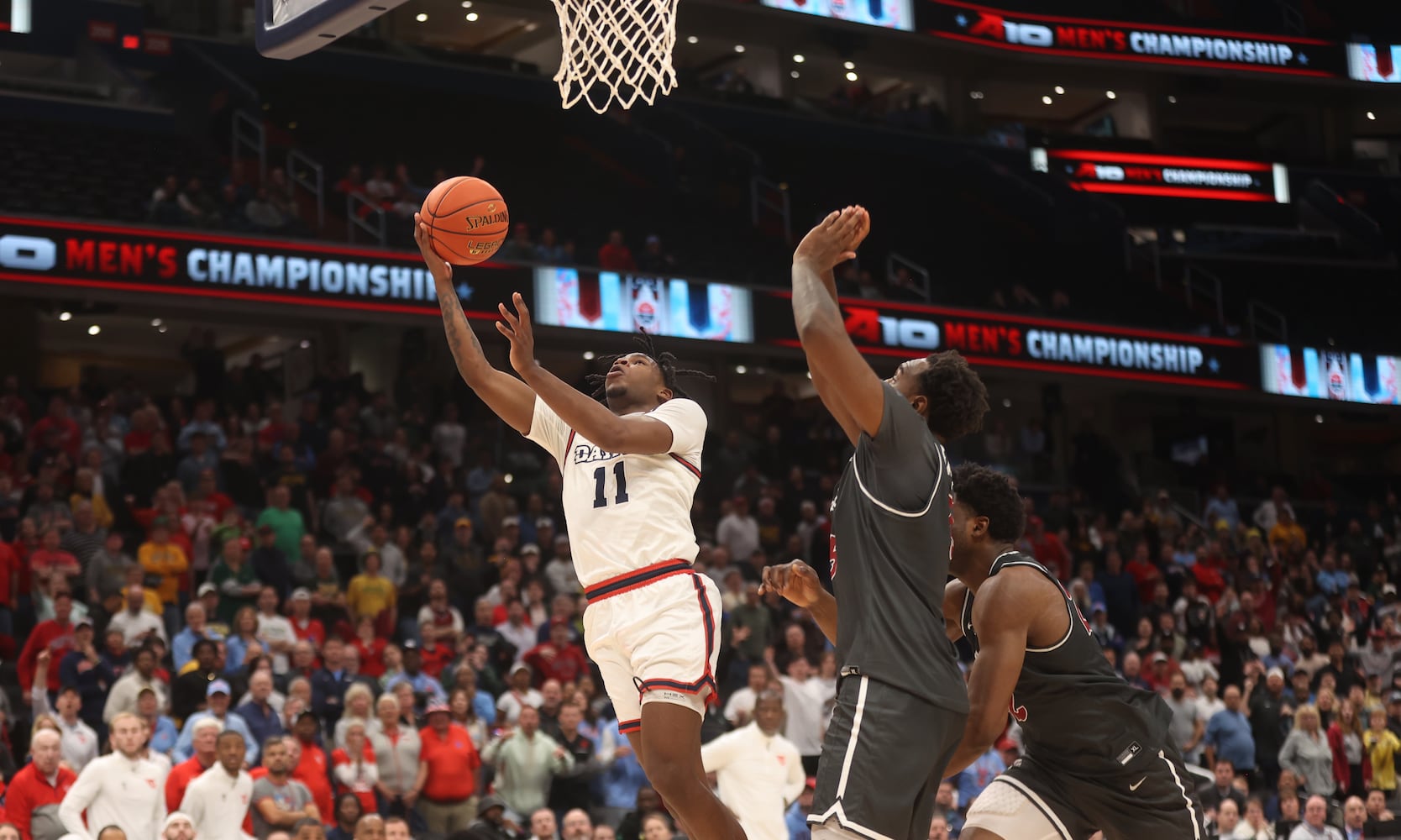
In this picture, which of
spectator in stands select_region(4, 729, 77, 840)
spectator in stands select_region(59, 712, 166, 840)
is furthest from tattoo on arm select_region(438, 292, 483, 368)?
spectator in stands select_region(4, 729, 77, 840)

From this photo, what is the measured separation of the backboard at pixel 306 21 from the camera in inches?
268

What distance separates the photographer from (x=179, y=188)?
1917 centimetres

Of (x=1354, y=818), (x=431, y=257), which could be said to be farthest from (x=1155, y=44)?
(x=431, y=257)

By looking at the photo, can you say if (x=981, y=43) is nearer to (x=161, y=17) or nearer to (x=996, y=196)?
(x=996, y=196)

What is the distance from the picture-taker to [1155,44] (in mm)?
30203

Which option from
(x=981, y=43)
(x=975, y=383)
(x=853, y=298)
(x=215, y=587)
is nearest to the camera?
(x=975, y=383)

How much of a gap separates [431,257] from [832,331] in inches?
89.1

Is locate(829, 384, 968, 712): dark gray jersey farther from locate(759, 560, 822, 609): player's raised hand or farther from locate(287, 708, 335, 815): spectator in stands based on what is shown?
locate(287, 708, 335, 815): spectator in stands

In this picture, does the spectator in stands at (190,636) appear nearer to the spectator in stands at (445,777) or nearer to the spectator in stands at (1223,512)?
the spectator in stands at (445,777)

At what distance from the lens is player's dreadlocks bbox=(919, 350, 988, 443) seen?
4.94m

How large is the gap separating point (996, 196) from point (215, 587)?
1934cm

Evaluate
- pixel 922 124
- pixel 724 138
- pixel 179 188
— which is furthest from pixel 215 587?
pixel 922 124

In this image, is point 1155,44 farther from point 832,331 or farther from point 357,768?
point 832,331

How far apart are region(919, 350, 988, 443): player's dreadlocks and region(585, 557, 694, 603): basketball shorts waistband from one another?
126 cm
